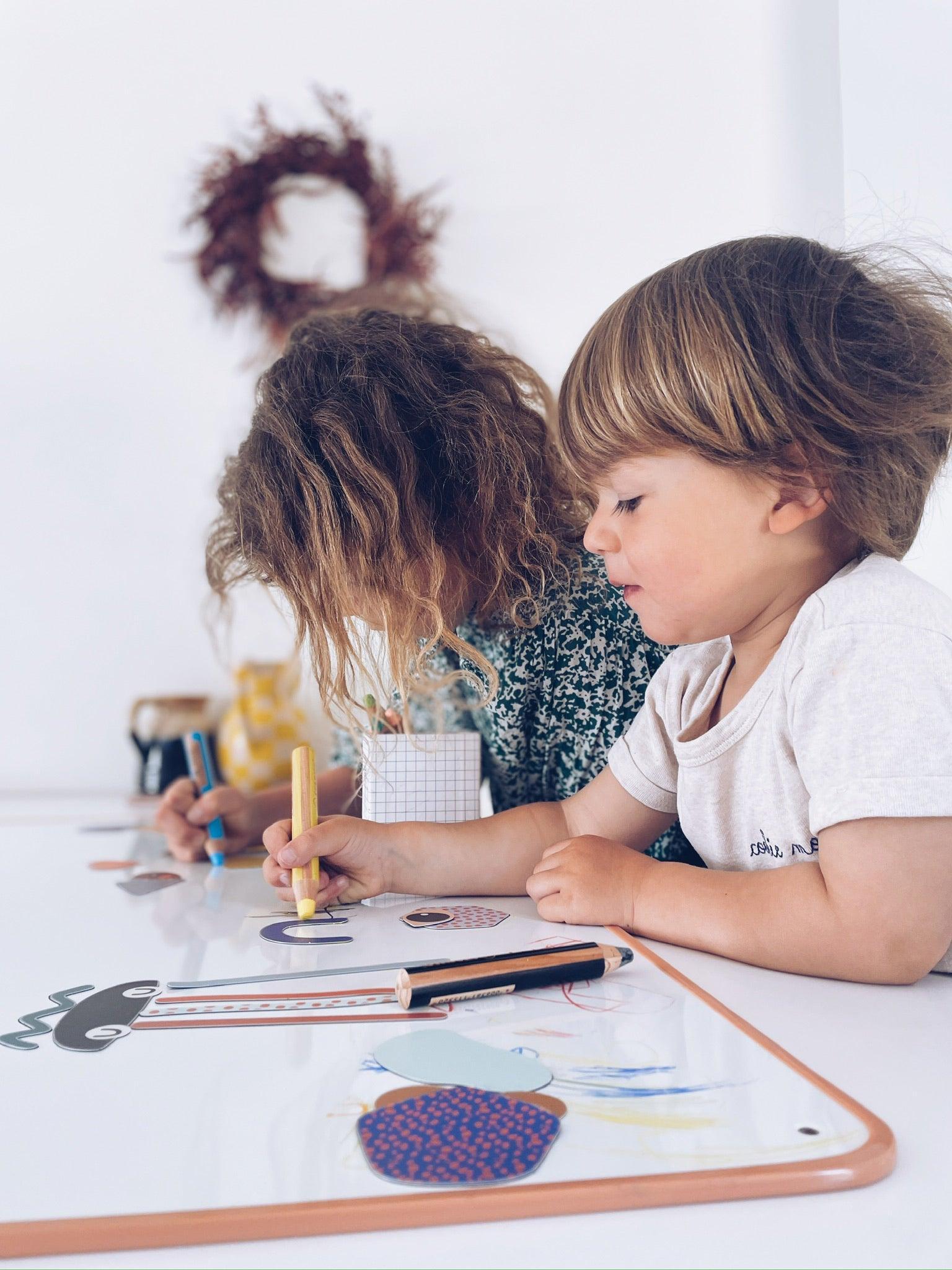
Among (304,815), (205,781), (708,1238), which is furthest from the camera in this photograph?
(205,781)

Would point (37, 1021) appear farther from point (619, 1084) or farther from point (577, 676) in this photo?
point (577, 676)

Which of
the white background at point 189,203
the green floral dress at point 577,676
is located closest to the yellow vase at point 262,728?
the white background at point 189,203

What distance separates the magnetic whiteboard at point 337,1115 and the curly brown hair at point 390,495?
255mm

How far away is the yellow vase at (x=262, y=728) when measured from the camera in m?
1.51

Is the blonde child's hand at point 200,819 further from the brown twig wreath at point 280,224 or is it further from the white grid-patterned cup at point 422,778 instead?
the brown twig wreath at point 280,224

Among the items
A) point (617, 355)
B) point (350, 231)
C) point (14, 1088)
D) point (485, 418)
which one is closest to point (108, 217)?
point (350, 231)

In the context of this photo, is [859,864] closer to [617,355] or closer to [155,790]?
[617,355]

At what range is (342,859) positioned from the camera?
682mm

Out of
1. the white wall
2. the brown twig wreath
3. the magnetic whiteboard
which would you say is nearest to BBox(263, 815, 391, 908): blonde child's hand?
the magnetic whiteboard

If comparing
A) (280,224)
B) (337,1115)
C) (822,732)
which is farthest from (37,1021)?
(280,224)

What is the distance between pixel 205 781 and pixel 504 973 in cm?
56

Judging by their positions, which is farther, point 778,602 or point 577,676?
point 577,676

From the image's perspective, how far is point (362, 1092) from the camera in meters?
0.35

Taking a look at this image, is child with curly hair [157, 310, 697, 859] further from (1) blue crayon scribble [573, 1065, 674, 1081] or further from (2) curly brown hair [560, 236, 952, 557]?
(1) blue crayon scribble [573, 1065, 674, 1081]
